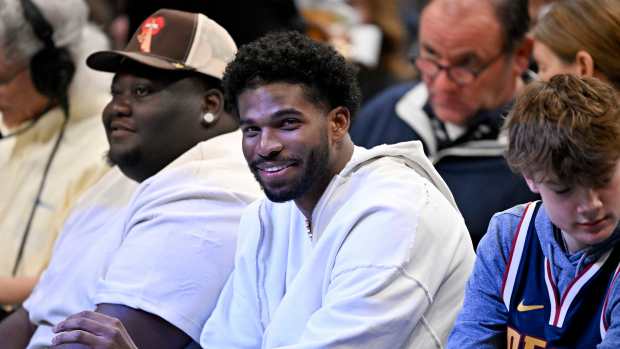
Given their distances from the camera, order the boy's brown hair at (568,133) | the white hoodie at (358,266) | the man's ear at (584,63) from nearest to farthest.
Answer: the boy's brown hair at (568,133) → the white hoodie at (358,266) → the man's ear at (584,63)

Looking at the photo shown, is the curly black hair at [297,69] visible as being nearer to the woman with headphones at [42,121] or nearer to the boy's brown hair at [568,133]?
the boy's brown hair at [568,133]

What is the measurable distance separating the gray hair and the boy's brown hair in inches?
90.0

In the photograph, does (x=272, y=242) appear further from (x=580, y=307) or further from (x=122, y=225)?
(x=580, y=307)

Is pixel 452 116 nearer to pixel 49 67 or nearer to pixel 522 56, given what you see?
pixel 522 56

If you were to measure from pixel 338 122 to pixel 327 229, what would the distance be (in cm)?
28

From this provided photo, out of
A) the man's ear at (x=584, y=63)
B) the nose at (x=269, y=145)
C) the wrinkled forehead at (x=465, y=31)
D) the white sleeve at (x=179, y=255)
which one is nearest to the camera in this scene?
the nose at (x=269, y=145)

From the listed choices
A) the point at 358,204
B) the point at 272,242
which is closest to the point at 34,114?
the point at 272,242

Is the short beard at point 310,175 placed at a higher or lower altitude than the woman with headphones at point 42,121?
higher

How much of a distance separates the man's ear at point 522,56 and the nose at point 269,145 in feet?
5.34

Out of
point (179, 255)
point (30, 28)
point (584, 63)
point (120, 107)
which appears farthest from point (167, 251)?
point (30, 28)

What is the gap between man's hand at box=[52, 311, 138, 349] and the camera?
2.65 meters

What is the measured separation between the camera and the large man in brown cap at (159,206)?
9.69 feet

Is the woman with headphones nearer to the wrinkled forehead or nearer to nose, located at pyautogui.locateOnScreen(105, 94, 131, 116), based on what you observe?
nose, located at pyautogui.locateOnScreen(105, 94, 131, 116)

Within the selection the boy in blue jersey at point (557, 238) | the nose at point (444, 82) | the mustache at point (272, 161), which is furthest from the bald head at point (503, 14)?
the boy in blue jersey at point (557, 238)
